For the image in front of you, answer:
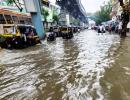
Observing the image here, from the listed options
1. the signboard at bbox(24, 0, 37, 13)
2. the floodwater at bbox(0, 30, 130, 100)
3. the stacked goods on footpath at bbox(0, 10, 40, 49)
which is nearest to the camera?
the floodwater at bbox(0, 30, 130, 100)

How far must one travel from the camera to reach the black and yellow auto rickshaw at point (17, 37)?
802 inches

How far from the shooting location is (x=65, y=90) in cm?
774

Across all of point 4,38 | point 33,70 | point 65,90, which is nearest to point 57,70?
point 33,70

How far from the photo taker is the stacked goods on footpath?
20.4 meters

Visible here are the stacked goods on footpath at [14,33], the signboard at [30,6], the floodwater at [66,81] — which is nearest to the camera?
the floodwater at [66,81]

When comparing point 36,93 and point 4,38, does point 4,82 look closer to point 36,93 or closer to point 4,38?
point 36,93

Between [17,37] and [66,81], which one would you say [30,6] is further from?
[66,81]

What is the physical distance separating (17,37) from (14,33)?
922 millimetres

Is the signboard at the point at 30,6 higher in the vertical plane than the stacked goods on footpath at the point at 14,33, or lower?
higher

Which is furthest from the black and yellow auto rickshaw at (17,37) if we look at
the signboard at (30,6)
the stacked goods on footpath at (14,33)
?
the signboard at (30,6)

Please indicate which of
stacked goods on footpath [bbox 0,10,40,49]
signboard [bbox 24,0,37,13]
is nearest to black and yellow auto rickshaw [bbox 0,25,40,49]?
stacked goods on footpath [bbox 0,10,40,49]

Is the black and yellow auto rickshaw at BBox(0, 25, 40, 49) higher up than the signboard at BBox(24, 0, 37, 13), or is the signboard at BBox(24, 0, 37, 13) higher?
the signboard at BBox(24, 0, 37, 13)

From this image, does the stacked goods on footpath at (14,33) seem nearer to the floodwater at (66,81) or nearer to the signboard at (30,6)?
the signboard at (30,6)

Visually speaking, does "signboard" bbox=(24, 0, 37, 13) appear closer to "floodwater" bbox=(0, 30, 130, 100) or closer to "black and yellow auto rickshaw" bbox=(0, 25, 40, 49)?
"black and yellow auto rickshaw" bbox=(0, 25, 40, 49)
